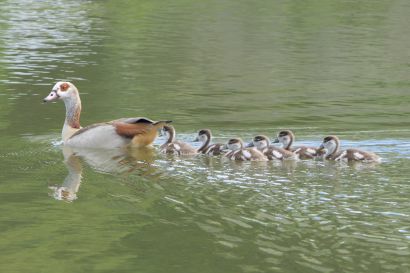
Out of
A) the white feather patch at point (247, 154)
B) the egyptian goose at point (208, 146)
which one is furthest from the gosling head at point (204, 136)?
the white feather patch at point (247, 154)

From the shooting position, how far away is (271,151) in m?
14.9

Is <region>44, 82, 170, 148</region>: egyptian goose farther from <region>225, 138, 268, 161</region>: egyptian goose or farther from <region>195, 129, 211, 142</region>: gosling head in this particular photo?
<region>225, 138, 268, 161</region>: egyptian goose

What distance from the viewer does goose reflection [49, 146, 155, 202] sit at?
44.4 ft

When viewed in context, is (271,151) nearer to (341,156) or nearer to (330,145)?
(330,145)

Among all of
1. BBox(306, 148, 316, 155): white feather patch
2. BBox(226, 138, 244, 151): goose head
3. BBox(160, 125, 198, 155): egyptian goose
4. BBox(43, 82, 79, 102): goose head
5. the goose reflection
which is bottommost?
the goose reflection

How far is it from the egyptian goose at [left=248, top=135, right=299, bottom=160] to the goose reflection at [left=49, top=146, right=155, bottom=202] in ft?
4.71

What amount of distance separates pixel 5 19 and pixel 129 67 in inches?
513

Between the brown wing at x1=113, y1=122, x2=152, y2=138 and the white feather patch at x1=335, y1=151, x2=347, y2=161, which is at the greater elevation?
the brown wing at x1=113, y1=122, x2=152, y2=138

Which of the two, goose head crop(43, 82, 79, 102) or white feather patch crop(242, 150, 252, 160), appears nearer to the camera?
white feather patch crop(242, 150, 252, 160)

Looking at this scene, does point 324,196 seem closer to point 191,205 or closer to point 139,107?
point 191,205

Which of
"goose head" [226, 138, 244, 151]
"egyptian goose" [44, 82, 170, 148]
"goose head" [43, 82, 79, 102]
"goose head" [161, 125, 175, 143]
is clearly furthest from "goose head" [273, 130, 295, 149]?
"goose head" [43, 82, 79, 102]

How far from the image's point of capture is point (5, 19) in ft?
125

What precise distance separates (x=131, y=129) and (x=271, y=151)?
2373 mm

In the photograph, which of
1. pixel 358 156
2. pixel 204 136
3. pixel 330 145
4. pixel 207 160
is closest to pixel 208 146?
pixel 204 136
